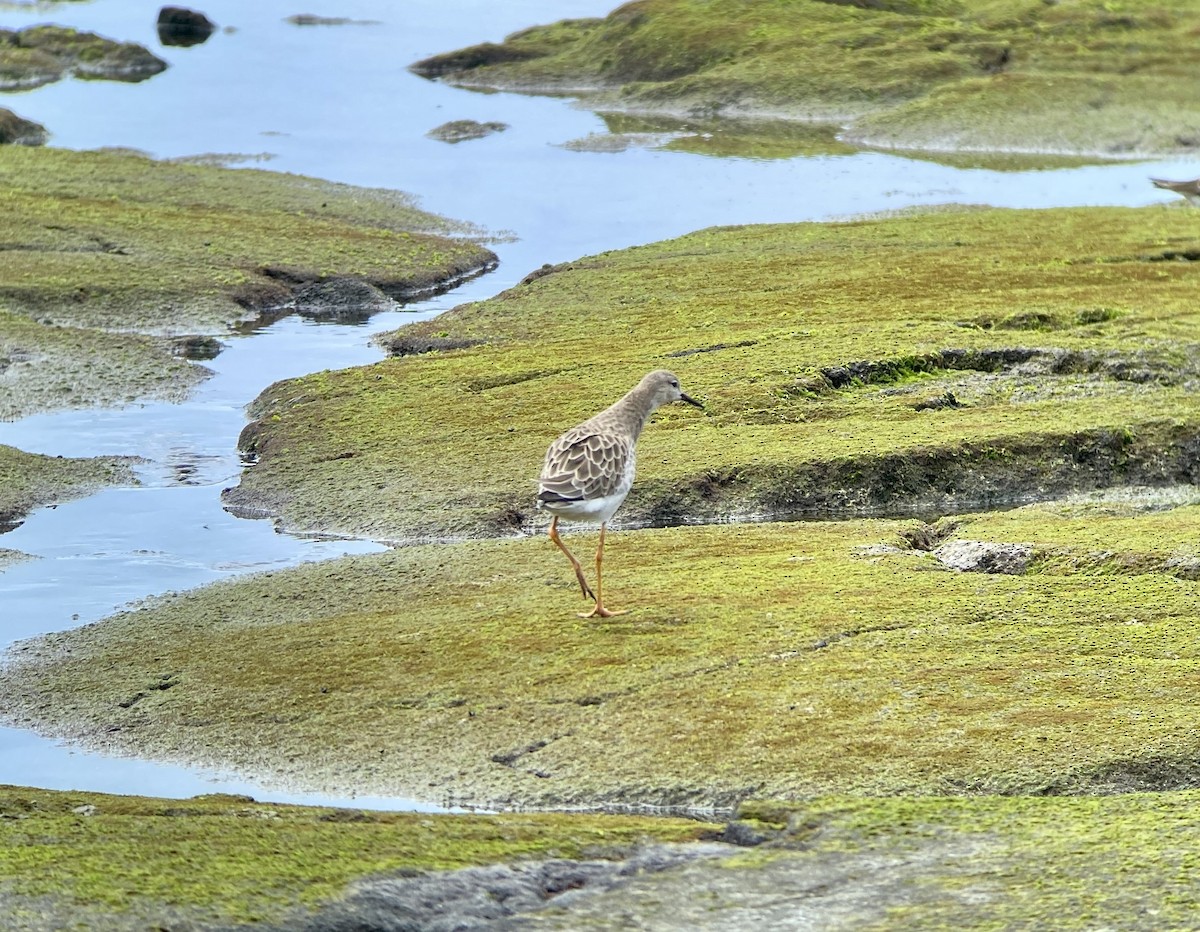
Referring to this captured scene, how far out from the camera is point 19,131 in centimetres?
4809

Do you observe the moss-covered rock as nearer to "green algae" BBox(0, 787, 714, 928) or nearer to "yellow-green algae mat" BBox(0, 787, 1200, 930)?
"green algae" BBox(0, 787, 714, 928)

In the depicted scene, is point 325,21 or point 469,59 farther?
point 325,21

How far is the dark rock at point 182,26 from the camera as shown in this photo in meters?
79.0

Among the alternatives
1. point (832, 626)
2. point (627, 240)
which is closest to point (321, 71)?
point (627, 240)

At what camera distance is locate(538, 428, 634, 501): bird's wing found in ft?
47.5

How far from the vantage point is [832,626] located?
13.9 m

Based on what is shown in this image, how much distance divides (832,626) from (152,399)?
13.4 meters

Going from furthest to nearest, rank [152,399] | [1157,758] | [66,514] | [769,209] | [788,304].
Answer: [769,209] → [788,304] → [152,399] → [66,514] → [1157,758]

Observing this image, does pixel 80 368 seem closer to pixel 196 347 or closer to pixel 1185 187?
pixel 196 347

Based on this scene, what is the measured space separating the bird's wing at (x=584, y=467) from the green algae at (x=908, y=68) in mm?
36513

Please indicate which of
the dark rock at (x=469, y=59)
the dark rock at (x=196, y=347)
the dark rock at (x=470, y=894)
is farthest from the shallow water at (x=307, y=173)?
the dark rock at (x=470, y=894)

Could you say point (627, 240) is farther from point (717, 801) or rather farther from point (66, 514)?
point (717, 801)

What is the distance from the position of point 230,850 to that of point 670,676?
4494mm

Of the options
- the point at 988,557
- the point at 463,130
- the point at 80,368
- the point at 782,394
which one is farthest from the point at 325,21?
the point at 988,557
